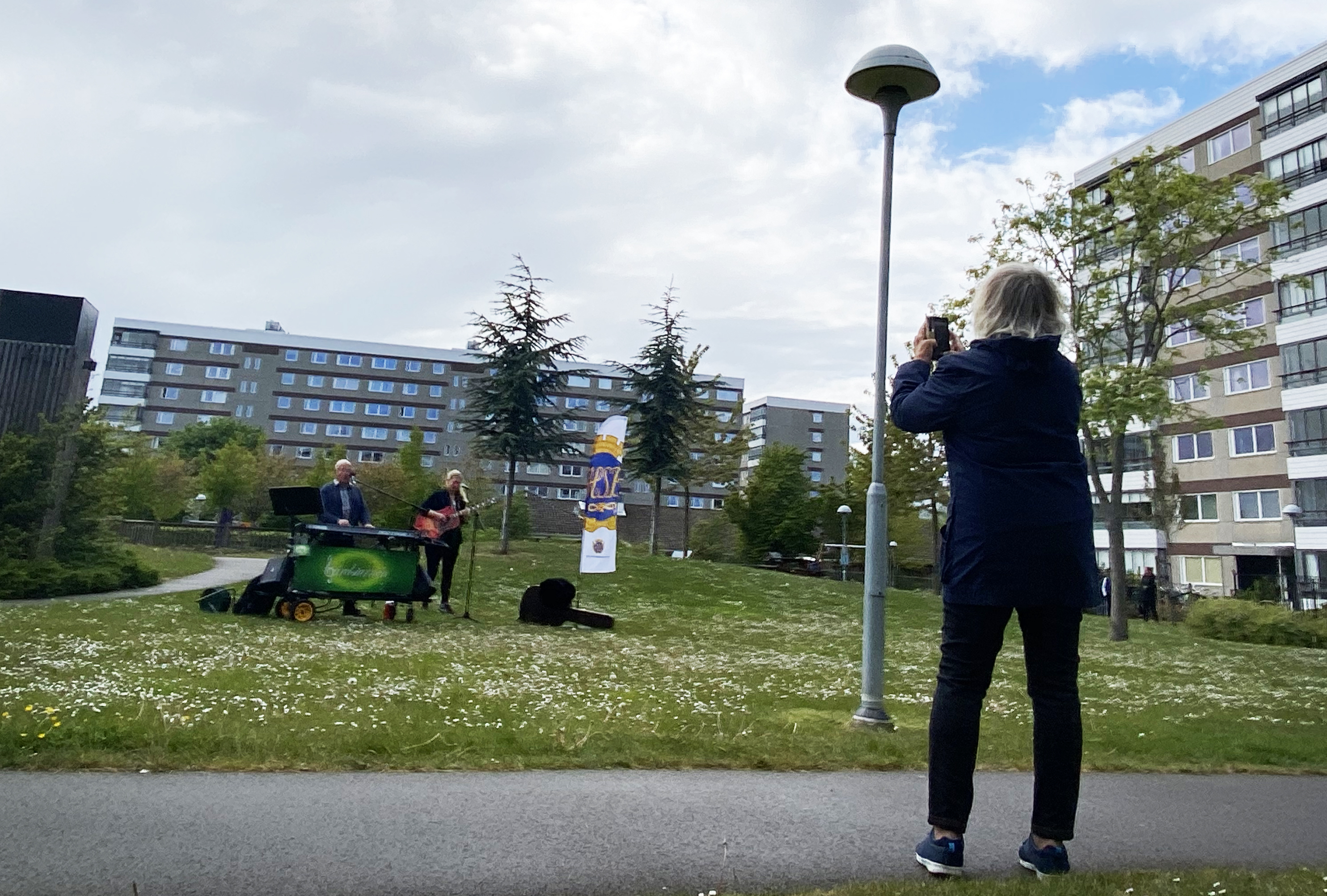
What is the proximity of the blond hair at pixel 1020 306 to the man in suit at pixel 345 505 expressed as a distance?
1043 centimetres

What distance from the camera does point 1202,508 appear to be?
47719 millimetres

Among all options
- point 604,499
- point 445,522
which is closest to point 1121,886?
point 445,522

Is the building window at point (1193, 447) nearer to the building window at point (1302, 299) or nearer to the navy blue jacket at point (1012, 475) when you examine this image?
the building window at point (1302, 299)

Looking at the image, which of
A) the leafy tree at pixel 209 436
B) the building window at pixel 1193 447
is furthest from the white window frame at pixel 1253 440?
the leafy tree at pixel 209 436

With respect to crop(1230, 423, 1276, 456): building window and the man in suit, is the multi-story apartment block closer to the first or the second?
crop(1230, 423, 1276, 456): building window

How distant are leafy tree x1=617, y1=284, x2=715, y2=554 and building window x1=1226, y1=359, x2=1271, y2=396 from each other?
26616 millimetres

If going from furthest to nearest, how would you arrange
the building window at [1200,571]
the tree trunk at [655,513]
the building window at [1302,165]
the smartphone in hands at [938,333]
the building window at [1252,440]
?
the building window at [1200,571]
the building window at [1252,440]
the building window at [1302,165]
the tree trunk at [655,513]
the smartphone in hands at [938,333]

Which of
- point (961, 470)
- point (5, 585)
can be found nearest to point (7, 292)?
point (5, 585)

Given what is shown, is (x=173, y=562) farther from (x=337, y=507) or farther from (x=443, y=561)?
(x=337, y=507)

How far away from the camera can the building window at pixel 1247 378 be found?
144 ft

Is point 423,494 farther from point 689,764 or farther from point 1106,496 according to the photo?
point 689,764

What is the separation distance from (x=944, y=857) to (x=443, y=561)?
1242 centimetres

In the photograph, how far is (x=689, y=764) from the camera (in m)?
4.62

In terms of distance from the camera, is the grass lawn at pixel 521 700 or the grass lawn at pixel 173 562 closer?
the grass lawn at pixel 521 700
